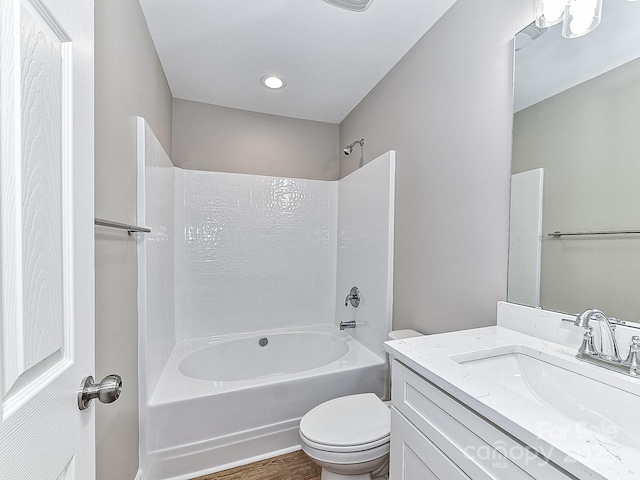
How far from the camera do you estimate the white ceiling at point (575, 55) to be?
0.86 meters

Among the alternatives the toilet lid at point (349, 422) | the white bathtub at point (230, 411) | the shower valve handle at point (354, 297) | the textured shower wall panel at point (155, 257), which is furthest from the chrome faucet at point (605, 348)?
the textured shower wall panel at point (155, 257)

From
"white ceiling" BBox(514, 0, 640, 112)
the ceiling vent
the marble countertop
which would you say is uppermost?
the ceiling vent

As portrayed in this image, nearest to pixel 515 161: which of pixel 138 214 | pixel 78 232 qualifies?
pixel 78 232

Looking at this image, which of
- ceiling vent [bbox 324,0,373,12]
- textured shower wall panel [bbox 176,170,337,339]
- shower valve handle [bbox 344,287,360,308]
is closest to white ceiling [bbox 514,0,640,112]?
ceiling vent [bbox 324,0,373,12]

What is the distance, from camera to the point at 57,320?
525 mm

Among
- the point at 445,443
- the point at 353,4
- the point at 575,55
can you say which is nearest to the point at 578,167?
the point at 575,55

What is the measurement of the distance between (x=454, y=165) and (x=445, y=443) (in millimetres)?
1193

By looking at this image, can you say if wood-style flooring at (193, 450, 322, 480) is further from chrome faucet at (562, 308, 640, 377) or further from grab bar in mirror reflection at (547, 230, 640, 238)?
grab bar in mirror reflection at (547, 230, 640, 238)

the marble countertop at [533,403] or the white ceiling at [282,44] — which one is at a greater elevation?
the white ceiling at [282,44]

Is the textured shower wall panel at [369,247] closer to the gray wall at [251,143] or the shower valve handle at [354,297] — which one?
the shower valve handle at [354,297]

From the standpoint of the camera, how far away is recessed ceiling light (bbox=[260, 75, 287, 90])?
212cm

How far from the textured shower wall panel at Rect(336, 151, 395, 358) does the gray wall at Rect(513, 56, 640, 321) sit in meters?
0.96

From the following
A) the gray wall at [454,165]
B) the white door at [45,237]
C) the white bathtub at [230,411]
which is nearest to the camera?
the white door at [45,237]

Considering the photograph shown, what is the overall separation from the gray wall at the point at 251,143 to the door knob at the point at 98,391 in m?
2.18
